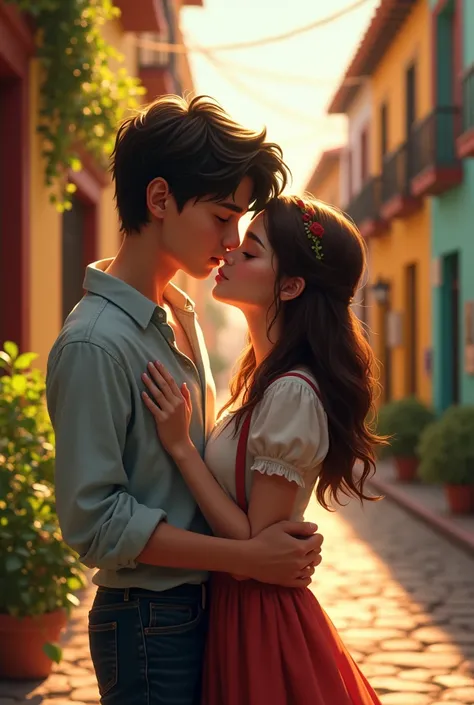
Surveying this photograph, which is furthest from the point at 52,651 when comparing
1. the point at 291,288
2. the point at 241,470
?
the point at 291,288

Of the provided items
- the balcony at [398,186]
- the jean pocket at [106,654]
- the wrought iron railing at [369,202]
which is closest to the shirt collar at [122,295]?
the jean pocket at [106,654]

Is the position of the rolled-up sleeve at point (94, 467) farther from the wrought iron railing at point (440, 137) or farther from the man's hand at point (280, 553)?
the wrought iron railing at point (440, 137)

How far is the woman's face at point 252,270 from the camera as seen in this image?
8.80 ft

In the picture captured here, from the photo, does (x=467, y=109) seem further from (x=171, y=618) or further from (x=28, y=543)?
(x=171, y=618)

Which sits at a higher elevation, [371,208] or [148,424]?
[371,208]

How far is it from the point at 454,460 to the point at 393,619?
397 centimetres

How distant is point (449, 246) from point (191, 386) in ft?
42.5

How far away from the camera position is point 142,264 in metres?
2.56

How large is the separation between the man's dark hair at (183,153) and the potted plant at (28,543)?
257 centimetres

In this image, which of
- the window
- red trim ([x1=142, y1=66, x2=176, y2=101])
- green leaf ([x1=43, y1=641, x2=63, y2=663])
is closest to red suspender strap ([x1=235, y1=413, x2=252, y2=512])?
green leaf ([x1=43, y1=641, x2=63, y2=663])

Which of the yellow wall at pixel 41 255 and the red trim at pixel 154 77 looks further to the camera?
the red trim at pixel 154 77

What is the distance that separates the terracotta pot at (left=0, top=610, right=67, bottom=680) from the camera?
5.04 meters

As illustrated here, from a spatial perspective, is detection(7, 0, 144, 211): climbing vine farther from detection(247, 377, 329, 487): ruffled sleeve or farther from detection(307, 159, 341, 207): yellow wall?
detection(307, 159, 341, 207): yellow wall

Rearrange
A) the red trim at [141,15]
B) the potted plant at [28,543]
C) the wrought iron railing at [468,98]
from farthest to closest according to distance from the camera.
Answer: the wrought iron railing at [468,98], the red trim at [141,15], the potted plant at [28,543]
